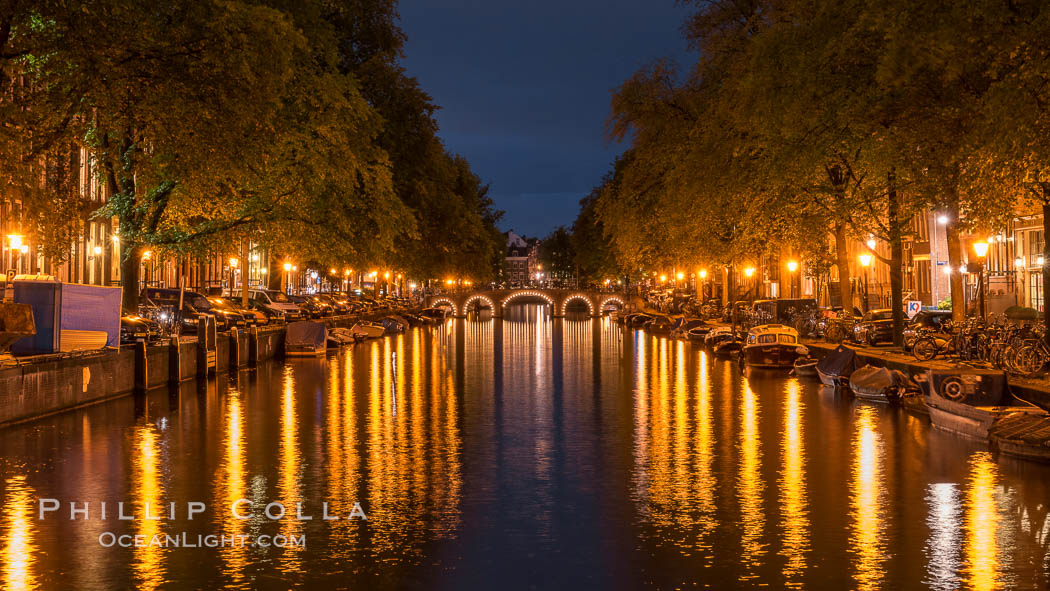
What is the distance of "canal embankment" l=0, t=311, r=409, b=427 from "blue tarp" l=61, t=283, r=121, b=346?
1.94 ft

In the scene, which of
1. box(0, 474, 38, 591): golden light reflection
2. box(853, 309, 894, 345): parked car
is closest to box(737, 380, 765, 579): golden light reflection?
box(0, 474, 38, 591): golden light reflection

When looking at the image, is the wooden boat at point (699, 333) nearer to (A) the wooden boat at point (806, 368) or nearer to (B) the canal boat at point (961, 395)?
(A) the wooden boat at point (806, 368)

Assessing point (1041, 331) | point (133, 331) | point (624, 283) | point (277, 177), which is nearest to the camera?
point (1041, 331)

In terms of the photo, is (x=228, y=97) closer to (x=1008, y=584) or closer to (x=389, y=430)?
(x=389, y=430)

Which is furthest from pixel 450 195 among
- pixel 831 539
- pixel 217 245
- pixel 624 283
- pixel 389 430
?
pixel 624 283

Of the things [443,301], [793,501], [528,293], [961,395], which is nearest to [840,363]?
[961,395]

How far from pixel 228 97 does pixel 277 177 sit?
40.8 feet

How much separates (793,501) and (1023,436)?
5568mm

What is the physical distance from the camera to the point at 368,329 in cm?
6081

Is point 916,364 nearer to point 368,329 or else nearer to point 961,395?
point 961,395

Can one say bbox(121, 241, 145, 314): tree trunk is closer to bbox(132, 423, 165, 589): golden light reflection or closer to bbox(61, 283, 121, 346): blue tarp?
bbox(61, 283, 121, 346): blue tarp

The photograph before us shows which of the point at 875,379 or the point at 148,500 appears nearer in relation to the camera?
the point at 148,500

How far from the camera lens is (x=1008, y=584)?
31.3 feet

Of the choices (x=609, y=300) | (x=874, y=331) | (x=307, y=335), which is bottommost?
(x=874, y=331)
